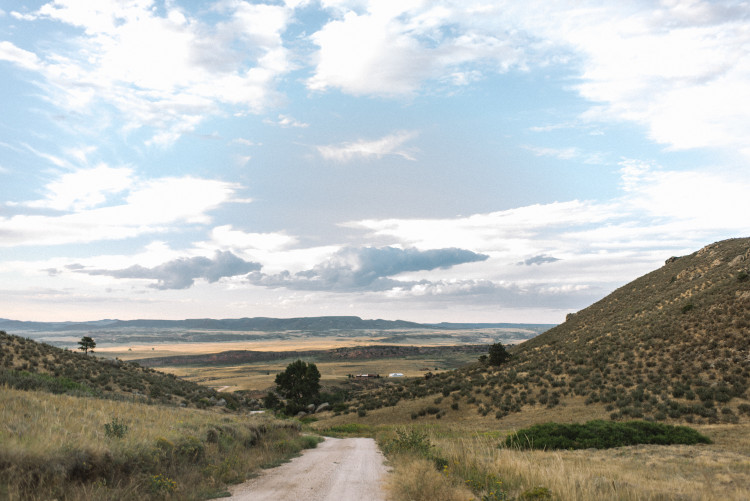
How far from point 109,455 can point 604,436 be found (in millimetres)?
23660

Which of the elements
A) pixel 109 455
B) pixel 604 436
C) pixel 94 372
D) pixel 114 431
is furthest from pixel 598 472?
pixel 94 372

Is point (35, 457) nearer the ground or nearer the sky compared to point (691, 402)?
nearer the sky

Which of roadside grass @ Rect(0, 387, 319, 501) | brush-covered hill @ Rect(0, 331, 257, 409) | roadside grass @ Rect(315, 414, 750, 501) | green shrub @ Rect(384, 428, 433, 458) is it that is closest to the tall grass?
roadside grass @ Rect(315, 414, 750, 501)

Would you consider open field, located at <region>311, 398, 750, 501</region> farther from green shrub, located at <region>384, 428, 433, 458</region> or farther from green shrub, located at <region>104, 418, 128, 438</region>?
green shrub, located at <region>104, 418, 128, 438</region>

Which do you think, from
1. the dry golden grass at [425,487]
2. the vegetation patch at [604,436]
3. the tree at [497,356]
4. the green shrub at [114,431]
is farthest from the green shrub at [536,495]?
the tree at [497,356]

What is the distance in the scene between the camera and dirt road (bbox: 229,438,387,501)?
10539 millimetres

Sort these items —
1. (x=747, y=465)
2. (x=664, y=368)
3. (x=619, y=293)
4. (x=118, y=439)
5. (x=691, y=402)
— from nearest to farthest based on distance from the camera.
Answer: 1. (x=118, y=439)
2. (x=747, y=465)
3. (x=691, y=402)
4. (x=664, y=368)
5. (x=619, y=293)

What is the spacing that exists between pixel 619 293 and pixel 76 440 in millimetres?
83703

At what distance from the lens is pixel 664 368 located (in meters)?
37.4

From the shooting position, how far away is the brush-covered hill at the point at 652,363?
31.6m

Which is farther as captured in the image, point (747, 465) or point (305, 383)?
point (305, 383)

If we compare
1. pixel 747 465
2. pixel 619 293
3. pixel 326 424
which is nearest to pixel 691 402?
pixel 747 465

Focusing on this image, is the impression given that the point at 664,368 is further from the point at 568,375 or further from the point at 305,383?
the point at 305,383

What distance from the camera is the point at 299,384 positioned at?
226 feet
